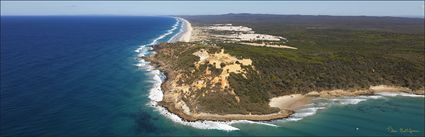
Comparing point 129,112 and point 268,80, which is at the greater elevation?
point 268,80

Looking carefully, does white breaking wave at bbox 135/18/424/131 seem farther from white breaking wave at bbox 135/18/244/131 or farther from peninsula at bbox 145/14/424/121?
peninsula at bbox 145/14/424/121

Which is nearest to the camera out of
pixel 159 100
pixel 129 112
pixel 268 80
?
pixel 129 112

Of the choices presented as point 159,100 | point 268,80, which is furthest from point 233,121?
point 268,80

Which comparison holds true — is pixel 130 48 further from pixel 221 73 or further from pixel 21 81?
pixel 221 73

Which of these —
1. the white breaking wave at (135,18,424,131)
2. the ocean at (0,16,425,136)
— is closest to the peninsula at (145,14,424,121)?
the white breaking wave at (135,18,424,131)

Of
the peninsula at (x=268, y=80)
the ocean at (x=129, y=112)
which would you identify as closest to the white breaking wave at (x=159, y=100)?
the ocean at (x=129, y=112)

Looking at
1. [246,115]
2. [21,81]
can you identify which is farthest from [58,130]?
[21,81]

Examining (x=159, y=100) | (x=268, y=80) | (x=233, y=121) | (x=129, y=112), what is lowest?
(x=233, y=121)

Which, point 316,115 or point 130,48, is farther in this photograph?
point 130,48

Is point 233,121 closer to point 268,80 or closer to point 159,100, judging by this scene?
point 159,100

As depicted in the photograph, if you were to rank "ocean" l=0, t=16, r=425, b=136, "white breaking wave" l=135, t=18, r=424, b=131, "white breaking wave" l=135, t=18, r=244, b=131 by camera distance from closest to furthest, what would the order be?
1. "ocean" l=0, t=16, r=425, b=136
2. "white breaking wave" l=135, t=18, r=244, b=131
3. "white breaking wave" l=135, t=18, r=424, b=131

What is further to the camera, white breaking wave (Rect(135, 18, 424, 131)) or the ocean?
white breaking wave (Rect(135, 18, 424, 131))
